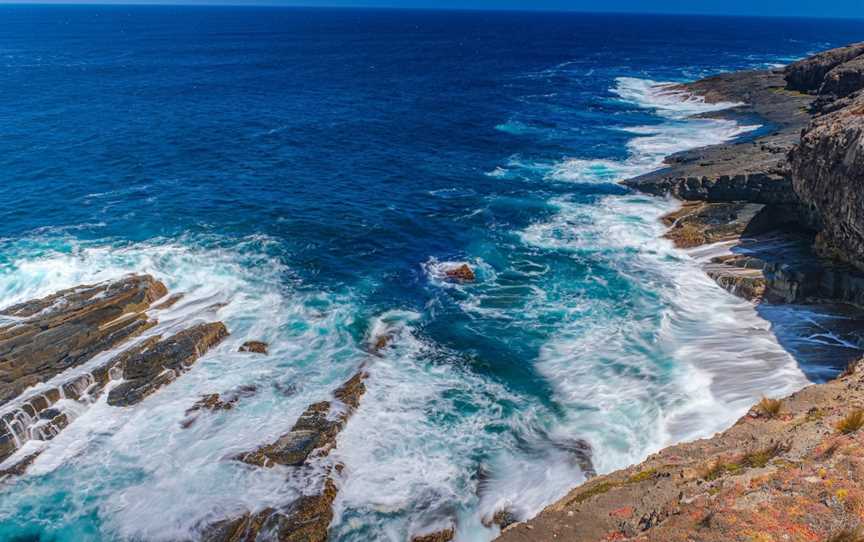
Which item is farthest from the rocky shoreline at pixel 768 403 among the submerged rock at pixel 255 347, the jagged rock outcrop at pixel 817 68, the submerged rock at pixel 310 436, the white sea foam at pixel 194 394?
the submerged rock at pixel 255 347

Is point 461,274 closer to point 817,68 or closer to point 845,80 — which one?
point 845,80

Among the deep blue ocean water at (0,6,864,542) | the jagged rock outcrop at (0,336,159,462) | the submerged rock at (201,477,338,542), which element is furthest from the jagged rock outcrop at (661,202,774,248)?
the jagged rock outcrop at (0,336,159,462)

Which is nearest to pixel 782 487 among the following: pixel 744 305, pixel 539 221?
pixel 744 305

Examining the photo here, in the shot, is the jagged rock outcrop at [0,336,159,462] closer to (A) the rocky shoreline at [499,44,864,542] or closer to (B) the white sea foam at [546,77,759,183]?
(A) the rocky shoreline at [499,44,864,542]

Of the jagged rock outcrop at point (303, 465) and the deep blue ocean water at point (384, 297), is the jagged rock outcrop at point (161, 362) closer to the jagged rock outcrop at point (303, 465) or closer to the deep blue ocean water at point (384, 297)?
the deep blue ocean water at point (384, 297)

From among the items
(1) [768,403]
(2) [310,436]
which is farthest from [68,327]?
(1) [768,403]

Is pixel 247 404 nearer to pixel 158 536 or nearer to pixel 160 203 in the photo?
pixel 158 536
